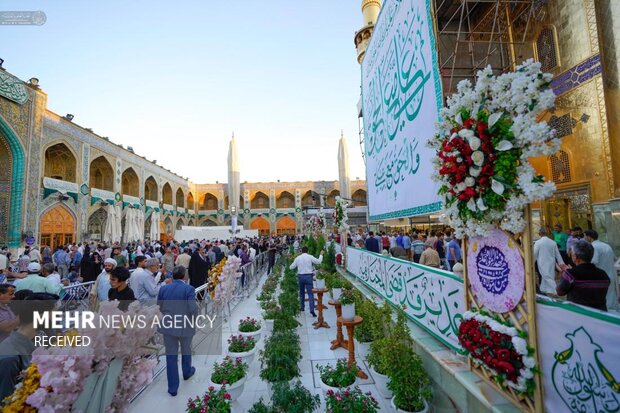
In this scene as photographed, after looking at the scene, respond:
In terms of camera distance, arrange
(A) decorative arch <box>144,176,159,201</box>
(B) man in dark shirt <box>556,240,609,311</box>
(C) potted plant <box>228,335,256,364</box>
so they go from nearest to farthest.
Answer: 1. (B) man in dark shirt <box>556,240,609,311</box>
2. (C) potted plant <box>228,335,256,364</box>
3. (A) decorative arch <box>144,176,159,201</box>

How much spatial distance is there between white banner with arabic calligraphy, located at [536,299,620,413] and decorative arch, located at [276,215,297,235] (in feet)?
94.5

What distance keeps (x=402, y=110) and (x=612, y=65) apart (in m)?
3.51

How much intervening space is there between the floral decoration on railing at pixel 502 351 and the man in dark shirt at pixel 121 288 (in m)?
3.26

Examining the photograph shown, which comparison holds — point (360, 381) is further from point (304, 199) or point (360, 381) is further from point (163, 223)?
point (304, 199)

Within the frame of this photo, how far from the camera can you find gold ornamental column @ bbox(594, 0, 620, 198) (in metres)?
4.97

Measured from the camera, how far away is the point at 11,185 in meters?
11.2

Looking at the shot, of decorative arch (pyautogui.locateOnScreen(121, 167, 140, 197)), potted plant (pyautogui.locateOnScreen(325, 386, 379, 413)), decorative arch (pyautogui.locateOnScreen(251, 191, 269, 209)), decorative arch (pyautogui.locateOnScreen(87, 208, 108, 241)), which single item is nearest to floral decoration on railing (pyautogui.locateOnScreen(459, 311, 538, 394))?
potted plant (pyautogui.locateOnScreen(325, 386, 379, 413))

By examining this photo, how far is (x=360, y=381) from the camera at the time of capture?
3051 millimetres

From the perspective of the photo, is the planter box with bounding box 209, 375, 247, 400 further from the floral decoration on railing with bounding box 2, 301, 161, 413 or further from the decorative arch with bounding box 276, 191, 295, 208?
the decorative arch with bounding box 276, 191, 295, 208

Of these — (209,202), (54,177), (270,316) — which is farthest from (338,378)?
(209,202)

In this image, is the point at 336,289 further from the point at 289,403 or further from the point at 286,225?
the point at 286,225

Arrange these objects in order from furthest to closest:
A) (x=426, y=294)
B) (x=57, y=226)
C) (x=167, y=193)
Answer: (x=167, y=193) < (x=57, y=226) < (x=426, y=294)

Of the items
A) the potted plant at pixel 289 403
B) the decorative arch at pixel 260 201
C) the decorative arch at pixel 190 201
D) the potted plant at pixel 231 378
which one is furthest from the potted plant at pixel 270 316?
the decorative arch at pixel 260 201

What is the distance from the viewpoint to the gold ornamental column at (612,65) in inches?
196
